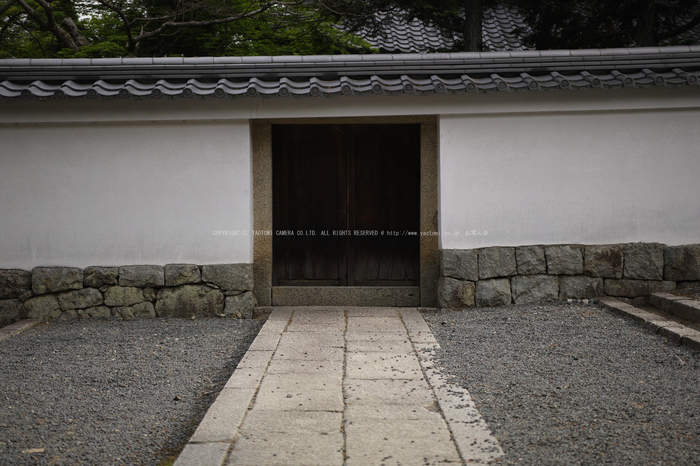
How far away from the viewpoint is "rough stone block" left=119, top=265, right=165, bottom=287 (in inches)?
239

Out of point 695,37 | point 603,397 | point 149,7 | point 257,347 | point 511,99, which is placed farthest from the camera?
point 695,37

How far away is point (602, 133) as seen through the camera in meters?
6.08

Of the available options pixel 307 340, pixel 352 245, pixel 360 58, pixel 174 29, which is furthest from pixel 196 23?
pixel 307 340

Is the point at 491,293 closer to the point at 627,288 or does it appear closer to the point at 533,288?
the point at 533,288

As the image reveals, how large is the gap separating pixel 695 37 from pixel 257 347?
1311 cm

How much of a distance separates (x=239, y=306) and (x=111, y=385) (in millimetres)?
2241

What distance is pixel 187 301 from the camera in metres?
6.11

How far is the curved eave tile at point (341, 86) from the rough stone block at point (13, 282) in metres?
1.94

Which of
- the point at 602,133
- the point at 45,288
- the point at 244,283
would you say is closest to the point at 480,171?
the point at 602,133

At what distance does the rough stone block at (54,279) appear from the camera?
6.02 metres

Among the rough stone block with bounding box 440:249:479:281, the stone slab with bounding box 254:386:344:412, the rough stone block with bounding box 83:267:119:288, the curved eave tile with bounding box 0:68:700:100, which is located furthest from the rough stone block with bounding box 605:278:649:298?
the rough stone block with bounding box 83:267:119:288

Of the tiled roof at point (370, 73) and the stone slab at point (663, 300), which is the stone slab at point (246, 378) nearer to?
the tiled roof at point (370, 73)

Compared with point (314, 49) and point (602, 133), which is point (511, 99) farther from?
point (314, 49)

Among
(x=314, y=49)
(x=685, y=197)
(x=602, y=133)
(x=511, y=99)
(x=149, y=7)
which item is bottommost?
(x=685, y=197)
